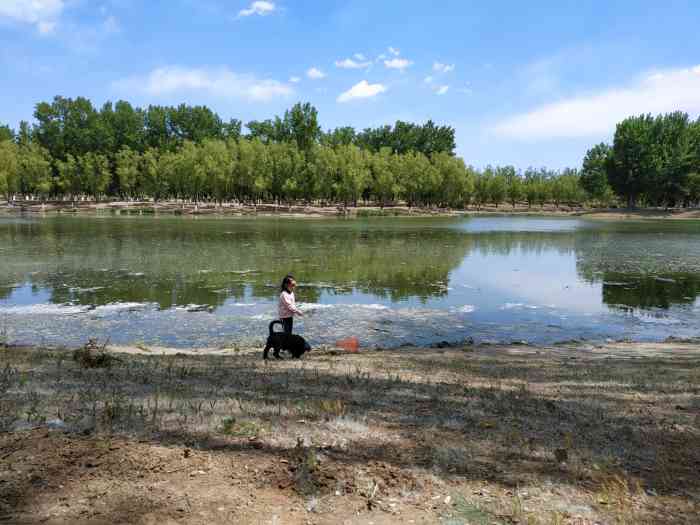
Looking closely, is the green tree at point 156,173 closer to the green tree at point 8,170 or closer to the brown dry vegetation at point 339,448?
the green tree at point 8,170

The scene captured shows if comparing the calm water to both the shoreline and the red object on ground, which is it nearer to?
the red object on ground

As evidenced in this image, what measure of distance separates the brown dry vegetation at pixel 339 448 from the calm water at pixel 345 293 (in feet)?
22.3

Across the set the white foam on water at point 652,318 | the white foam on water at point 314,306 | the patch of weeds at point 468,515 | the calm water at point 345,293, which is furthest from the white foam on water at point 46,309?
the white foam on water at point 652,318

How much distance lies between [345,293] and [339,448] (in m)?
16.4

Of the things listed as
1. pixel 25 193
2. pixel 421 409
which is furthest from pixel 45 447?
pixel 25 193

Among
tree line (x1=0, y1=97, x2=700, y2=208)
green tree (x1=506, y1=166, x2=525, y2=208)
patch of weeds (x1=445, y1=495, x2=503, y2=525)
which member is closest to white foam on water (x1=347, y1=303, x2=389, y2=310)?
patch of weeds (x1=445, y1=495, x2=503, y2=525)

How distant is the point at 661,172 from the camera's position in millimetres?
112812

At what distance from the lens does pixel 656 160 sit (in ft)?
370

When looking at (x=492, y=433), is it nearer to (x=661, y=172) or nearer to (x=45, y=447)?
(x=45, y=447)

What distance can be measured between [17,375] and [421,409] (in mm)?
6466

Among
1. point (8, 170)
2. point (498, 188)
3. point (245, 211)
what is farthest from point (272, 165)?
point (498, 188)

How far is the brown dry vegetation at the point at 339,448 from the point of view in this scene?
4383 millimetres

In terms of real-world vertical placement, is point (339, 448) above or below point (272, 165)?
below

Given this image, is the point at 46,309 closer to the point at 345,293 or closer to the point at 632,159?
the point at 345,293
